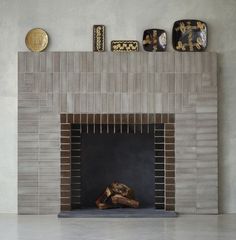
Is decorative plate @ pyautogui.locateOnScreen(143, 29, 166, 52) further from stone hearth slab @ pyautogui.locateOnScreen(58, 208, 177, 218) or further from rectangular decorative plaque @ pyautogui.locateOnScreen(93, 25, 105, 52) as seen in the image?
stone hearth slab @ pyautogui.locateOnScreen(58, 208, 177, 218)

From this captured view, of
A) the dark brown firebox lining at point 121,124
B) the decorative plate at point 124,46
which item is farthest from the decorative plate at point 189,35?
the dark brown firebox lining at point 121,124

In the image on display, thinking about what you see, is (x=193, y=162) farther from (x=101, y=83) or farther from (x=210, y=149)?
(x=101, y=83)

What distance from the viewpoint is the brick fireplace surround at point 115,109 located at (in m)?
6.30

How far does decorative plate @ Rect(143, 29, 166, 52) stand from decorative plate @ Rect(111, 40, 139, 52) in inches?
3.8

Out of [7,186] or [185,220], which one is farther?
[7,186]

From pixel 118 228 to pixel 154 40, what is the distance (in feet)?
6.31

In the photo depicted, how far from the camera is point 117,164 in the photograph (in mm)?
6648

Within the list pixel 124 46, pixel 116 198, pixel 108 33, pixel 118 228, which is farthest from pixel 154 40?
pixel 118 228

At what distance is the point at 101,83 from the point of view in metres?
6.30

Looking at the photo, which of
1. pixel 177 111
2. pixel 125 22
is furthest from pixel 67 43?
pixel 177 111

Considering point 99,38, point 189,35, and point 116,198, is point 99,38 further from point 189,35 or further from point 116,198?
point 116,198

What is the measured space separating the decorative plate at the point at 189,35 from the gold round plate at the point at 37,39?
1270mm

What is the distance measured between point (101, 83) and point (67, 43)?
1.75ft

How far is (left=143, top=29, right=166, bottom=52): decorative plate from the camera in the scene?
6338 millimetres
